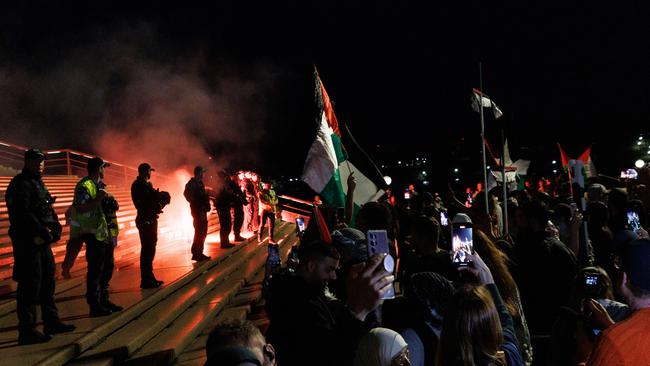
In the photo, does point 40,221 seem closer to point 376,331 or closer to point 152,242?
point 152,242

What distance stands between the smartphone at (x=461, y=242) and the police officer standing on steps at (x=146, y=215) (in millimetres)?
4944

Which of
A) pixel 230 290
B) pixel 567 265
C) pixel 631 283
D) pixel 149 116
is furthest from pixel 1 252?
pixel 149 116

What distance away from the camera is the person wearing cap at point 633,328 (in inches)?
78.7

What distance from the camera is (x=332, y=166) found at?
557cm

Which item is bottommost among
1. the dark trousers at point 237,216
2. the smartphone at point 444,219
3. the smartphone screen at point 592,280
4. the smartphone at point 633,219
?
the smartphone screen at point 592,280

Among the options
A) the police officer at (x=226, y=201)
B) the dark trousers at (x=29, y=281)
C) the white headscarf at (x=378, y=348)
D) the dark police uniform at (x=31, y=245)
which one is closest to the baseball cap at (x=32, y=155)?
the dark police uniform at (x=31, y=245)

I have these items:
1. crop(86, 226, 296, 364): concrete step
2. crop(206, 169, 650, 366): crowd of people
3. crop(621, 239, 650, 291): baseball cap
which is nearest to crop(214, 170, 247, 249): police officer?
crop(86, 226, 296, 364): concrete step

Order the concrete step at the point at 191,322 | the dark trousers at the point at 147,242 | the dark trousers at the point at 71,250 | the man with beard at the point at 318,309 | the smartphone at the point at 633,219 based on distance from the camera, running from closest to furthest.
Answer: the man with beard at the point at 318,309, the concrete step at the point at 191,322, the smartphone at the point at 633,219, the dark trousers at the point at 147,242, the dark trousers at the point at 71,250

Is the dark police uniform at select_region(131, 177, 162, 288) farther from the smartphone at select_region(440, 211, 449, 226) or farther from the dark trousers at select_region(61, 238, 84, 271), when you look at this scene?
the smartphone at select_region(440, 211, 449, 226)

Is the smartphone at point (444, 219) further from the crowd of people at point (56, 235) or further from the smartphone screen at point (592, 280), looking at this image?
the smartphone screen at point (592, 280)

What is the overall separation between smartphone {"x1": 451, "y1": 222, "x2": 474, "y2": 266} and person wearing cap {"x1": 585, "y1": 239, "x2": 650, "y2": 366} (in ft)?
3.33

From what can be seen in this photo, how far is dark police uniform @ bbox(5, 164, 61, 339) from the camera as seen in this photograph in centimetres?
454

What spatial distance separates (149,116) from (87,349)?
17559 millimetres

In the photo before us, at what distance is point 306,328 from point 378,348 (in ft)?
1.46
